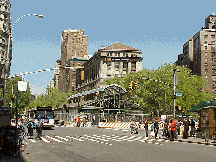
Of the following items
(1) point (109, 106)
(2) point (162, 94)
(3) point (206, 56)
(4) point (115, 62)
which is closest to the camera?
(2) point (162, 94)

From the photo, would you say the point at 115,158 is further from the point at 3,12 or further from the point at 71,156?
the point at 3,12

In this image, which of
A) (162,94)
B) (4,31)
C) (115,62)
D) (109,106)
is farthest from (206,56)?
(4,31)

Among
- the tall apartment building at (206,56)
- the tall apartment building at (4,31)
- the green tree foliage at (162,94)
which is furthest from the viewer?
the tall apartment building at (206,56)

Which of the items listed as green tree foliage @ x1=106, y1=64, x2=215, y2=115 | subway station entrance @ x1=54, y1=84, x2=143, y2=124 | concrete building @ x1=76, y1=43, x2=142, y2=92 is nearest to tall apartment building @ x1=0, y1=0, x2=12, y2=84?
subway station entrance @ x1=54, y1=84, x2=143, y2=124

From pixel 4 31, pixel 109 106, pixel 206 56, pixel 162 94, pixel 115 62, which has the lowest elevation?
pixel 109 106

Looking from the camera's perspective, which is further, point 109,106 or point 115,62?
point 115,62

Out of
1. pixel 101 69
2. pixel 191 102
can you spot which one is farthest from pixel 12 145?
pixel 101 69

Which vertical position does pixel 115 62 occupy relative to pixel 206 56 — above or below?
below

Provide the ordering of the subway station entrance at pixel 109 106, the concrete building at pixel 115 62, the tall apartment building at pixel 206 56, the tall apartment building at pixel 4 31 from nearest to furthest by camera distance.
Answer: the subway station entrance at pixel 109 106 → the tall apartment building at pixel 4 31 → the concrete building at pixel 115 62 → the tall apartment building at pixel 206 56

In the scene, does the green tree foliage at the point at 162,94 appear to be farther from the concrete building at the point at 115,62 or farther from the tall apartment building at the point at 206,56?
the tall apartment building at the point at 206,56

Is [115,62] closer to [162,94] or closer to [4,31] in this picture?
[4,31]

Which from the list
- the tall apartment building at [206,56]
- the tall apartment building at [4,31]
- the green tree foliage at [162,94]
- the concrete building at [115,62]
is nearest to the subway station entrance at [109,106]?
the green tree foliage at [162,94]

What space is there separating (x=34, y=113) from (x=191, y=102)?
106ft

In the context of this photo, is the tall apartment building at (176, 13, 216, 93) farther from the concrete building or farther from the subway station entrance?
the subway station entrance
